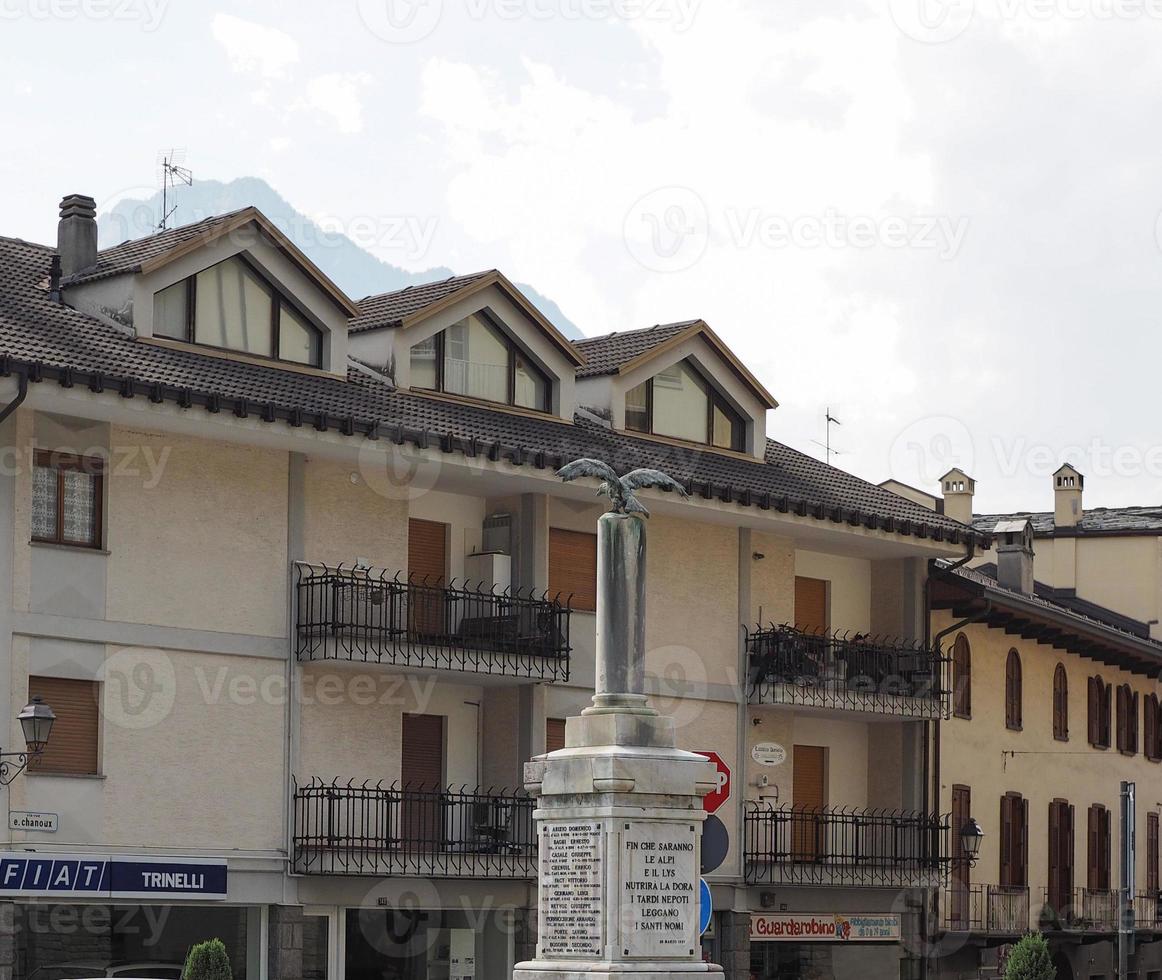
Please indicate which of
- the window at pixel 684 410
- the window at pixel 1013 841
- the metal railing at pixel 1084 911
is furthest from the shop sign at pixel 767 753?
the metal railing at pixel 1084 911

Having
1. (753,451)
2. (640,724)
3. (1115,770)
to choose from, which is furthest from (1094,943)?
(640,724)

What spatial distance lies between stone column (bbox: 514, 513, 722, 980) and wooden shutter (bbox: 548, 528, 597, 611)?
596 inches

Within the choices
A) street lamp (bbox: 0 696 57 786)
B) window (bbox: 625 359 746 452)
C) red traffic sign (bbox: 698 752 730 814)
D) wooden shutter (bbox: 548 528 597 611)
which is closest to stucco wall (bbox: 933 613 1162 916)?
window (bbox: 625 359 746 452)

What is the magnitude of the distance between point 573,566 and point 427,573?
2.57m

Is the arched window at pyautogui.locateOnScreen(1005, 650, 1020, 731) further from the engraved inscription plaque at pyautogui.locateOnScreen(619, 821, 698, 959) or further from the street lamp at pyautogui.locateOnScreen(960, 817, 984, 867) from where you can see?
the engraved inscription plaque at pyautogui.locateOnScreen(619, 821, 698, 959)

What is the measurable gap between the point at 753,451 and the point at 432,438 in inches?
356

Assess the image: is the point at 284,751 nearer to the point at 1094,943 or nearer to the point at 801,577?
the point at 801,577

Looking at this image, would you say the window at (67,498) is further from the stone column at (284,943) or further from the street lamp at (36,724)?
the stone column at (284,943)

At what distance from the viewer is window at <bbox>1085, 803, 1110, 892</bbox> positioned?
149 feet

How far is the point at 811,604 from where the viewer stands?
37.4 meters

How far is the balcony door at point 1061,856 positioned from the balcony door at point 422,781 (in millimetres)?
16767

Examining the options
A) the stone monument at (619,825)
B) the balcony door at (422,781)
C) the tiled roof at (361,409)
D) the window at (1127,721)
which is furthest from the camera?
the window at (1127,721)

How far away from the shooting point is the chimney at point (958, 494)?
5062 centimetres

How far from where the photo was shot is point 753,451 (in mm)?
36562
